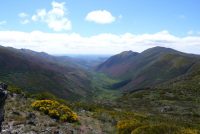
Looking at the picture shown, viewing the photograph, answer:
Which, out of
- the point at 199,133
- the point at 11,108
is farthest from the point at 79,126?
the point at 199,133

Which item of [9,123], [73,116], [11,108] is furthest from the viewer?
[73,116]

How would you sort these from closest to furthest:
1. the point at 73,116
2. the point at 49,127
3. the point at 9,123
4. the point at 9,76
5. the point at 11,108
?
the point at 9,123 < the point at 49,127 < the point at 11,108 < the point at 73,116 < the point at 9,76

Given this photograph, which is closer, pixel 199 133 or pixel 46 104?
pixel 199 133

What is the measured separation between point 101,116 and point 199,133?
974 cm

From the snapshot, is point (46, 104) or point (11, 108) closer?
point (11, 108)

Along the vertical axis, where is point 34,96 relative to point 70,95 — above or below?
above

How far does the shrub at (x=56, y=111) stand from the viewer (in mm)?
26688

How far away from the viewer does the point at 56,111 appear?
27125 mm

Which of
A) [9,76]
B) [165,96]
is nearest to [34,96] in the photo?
[165,96]

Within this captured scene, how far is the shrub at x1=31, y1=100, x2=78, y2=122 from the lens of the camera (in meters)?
26.7

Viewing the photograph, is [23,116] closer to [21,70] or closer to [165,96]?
[165,96]

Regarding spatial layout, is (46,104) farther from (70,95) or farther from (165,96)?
(70,95)

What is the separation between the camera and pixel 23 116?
23.8m

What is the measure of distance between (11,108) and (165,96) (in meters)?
65.1
